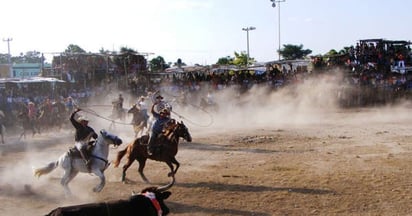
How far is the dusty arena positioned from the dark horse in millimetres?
489

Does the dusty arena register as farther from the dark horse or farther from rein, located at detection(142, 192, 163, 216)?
rein, located at detection(142, 192, 163, 216)

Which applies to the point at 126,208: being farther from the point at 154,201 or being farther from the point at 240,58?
the point at 240,58

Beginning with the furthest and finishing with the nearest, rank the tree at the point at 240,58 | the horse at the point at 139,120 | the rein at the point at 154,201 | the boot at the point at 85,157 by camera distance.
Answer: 1. the tree at the point at 240,58
2. the horse at the point at 139,120
3. the boot at the point at 85,157
4. the rein at the point at 154,201

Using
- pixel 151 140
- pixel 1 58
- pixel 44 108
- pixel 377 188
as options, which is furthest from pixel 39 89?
pixel 1 58

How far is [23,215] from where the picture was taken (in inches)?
432

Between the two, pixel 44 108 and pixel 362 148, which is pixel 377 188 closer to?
pixel 362 148

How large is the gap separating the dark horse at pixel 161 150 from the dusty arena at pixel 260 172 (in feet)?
1.60

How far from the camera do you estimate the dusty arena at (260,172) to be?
11359 millimetres

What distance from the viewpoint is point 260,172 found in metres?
14.7

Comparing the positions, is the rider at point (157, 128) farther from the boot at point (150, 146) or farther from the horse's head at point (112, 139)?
the horse's head at point (112, 139)

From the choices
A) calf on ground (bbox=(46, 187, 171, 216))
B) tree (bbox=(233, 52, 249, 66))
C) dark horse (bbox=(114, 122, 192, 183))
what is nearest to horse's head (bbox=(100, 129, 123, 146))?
dark horse (bbox=(114, 122, 192, 183))

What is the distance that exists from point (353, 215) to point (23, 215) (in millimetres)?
6947

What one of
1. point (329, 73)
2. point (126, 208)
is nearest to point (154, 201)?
point (126, 208)

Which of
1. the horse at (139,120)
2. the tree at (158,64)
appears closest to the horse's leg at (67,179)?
the horse at (139,120)
